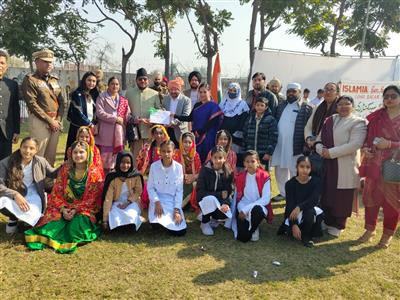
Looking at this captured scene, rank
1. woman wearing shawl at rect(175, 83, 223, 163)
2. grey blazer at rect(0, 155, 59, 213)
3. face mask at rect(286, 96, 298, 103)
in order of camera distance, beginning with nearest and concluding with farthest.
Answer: grey blazer at rect(0, 155, 59, 213)
face mask at rect(286, 96, 298, 103)
woman wearing shawl at rect(175, 83, 223, 163)

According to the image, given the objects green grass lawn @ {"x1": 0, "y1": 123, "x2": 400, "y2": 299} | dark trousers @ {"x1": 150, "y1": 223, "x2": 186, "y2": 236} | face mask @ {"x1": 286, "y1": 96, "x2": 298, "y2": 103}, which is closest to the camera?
green grass lawn @ {"x1": 0, "y1": 123, "x2": 400, "y2": 299}

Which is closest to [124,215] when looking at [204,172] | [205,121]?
[204,172]

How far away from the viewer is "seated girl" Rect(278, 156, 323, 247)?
13.5ft

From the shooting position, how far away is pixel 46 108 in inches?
194

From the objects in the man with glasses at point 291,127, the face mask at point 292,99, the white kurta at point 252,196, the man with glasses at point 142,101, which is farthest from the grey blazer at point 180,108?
the white kurta at point 252,196

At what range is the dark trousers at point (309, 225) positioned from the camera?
13.4 ft

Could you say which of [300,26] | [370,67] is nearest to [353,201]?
[370,67]

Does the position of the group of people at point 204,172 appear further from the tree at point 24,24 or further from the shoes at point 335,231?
the tree at point 24,24

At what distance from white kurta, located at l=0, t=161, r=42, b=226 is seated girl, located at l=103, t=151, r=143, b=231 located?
742mm

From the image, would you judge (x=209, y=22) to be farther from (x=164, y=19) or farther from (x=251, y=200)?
(x=251, y=200)

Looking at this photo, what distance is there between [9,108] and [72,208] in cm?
168

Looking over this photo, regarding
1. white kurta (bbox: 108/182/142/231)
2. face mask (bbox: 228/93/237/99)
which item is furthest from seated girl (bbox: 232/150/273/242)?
face mask (bbox: 228/93/237/99)

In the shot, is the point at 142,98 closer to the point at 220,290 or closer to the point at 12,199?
the point at 12,199

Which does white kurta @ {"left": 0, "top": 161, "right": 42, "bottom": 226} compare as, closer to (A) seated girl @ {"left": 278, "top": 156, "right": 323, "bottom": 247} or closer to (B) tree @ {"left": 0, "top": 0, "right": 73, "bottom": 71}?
(A) seated girl @ {"left": 278, "top": 156, "right": 323, "bottom": 247}
